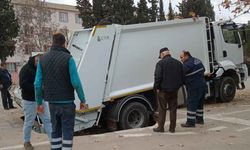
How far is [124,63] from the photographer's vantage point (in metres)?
10.5

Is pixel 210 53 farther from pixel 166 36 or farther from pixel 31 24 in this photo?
pixel 31 24

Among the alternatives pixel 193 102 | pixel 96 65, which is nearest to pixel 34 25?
pixel 96 65

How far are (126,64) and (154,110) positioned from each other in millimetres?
1565

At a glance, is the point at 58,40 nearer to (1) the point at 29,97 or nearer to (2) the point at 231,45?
(1) the point at 29,97

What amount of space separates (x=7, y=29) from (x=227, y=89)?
30745 mm

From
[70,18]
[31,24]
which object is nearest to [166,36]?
[31,24]

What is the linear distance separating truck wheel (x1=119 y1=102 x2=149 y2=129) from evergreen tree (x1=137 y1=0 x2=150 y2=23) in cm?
2680

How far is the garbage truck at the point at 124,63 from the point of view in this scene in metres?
9.92

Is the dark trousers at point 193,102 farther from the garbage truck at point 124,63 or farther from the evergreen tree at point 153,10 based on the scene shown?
the evergreen tree at point 153,10

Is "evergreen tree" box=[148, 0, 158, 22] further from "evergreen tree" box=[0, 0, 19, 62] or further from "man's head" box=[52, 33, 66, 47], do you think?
"man's head" box=[52, 33, 66, 47]

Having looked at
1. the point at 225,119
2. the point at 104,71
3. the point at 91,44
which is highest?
the point at 91,44

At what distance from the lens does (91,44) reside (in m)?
9.93

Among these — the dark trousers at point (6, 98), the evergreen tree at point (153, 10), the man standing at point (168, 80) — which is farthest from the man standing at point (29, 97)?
the evergreen tree at point (153, 10)

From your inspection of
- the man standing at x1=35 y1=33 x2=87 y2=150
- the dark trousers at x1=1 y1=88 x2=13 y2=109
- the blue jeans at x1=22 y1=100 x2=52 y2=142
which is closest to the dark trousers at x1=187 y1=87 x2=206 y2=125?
the blue jeans at x1=22 y1=100 x2=52 y2=142
